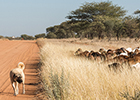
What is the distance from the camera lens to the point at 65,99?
389cm

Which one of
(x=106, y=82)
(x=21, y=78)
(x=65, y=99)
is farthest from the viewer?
(x=21, y=78)

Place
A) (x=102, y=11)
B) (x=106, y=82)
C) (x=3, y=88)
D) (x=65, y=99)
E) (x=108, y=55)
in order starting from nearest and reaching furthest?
(x=65, y=99)
(x=106, y=82)
(x=3, y=88)
(x=108, y=55)
(x=102, y=11)

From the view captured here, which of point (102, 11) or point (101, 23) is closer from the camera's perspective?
point (101, 23)

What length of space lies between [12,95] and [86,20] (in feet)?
93.5

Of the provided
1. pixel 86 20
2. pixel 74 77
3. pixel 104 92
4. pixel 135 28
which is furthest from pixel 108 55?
pixel 86 20

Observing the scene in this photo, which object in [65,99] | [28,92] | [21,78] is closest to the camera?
[65,99]

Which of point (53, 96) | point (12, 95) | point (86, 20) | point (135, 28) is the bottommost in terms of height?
point (12, 95)

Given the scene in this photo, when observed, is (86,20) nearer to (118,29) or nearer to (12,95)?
(118,29)

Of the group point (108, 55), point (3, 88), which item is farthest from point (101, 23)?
point (3, 88)

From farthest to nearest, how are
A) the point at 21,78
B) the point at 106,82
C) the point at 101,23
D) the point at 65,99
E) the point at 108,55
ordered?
the point at 101,23 → the point at 108,55 → the point at 21,78 → the point at 106,82 → the point at 65,99

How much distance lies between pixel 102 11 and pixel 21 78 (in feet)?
94.9

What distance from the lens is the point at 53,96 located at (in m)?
4.08

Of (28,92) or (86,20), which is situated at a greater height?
(86,20)

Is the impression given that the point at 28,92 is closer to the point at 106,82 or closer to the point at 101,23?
the point at 106,82
